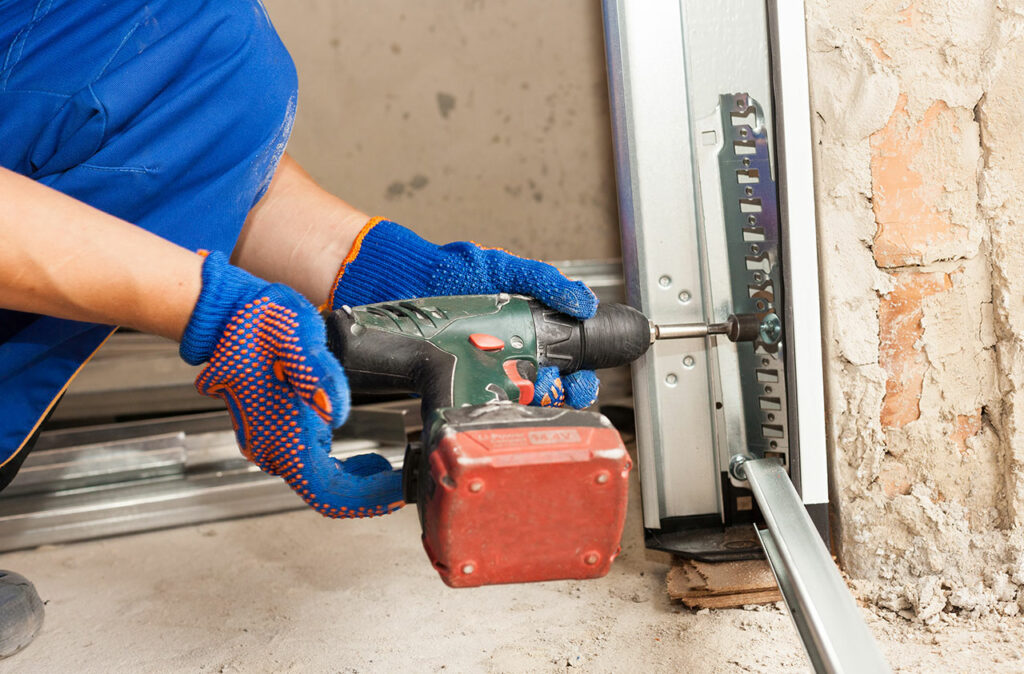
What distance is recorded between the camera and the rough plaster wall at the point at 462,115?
2.50m

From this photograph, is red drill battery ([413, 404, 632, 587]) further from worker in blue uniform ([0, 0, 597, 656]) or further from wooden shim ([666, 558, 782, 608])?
wooden shim ([666, 558, 782, 608])

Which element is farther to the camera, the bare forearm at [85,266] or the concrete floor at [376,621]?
the concrete floor at [376,621]

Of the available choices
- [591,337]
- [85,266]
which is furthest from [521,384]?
[85,266]

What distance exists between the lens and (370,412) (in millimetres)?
1983

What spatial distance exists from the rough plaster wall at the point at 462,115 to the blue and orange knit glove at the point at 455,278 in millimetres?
1470

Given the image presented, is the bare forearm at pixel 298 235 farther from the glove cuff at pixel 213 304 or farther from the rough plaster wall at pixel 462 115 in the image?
the rough plaster wall at pixel 462 115

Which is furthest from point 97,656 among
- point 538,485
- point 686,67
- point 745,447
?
point 686,67

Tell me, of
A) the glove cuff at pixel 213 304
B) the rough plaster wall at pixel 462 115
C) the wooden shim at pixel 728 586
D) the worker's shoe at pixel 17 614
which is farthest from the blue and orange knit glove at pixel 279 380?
the rough plaster wall at pixel 462 115

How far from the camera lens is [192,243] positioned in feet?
3.55

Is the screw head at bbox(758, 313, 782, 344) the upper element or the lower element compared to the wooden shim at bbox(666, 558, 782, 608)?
upper

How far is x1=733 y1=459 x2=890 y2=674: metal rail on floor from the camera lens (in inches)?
33.2

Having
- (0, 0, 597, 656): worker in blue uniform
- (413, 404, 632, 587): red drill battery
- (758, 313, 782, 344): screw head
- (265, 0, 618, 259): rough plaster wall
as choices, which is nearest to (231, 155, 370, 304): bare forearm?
(0, 0, 597, 656): worker in blue uniform

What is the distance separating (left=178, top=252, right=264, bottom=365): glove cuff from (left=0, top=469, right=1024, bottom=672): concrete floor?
1.86ft

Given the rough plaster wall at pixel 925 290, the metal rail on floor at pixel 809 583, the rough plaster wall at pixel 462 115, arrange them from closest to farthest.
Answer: the metal rail on floor at pixel 809 583 → the rough plaster wall at pixel 925 290 → the rough plaster wall at pixel 462 115
